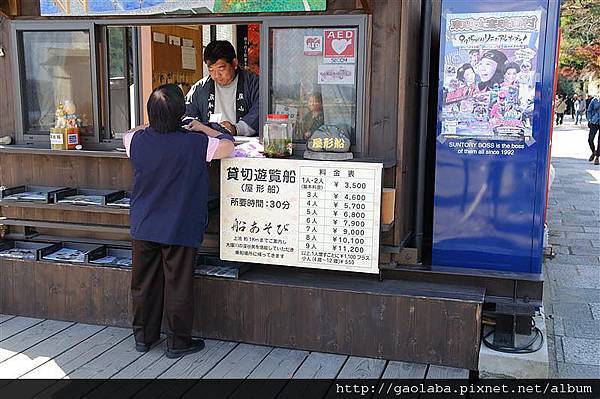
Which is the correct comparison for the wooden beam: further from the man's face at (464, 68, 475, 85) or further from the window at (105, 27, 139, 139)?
the man's face at (464, 68, 475, 85)

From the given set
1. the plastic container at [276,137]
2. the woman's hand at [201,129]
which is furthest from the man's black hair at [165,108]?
the plastic container at [276,137]

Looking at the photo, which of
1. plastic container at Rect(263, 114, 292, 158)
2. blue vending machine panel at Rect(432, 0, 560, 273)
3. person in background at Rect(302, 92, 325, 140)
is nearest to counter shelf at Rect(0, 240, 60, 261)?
plastic container at Rect(263, 114, 292, 158)

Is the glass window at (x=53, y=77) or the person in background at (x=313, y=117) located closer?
the person in background at (x=313, y=117)

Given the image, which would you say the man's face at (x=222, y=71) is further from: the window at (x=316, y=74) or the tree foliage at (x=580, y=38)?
the tree foliage at (x=580, y=38)

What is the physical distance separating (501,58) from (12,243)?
13.1 feet

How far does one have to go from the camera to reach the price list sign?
4020 millimetres

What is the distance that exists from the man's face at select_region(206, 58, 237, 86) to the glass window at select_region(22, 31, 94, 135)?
106 centimetres

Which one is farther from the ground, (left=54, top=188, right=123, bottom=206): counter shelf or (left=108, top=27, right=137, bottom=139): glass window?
(left=108, top=27, right=137, bottom=139): glass window

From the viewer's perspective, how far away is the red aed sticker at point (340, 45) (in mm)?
4254

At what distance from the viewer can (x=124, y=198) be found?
474cm

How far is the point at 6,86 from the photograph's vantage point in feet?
16.4

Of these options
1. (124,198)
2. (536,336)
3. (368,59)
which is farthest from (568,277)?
(124,198)

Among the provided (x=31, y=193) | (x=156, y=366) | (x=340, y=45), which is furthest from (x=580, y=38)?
(x=156, y=366)

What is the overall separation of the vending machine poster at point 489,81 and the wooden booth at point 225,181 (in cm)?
30
